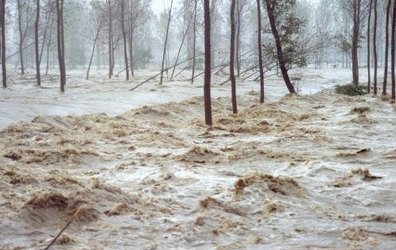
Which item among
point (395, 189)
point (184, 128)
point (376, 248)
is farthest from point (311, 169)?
point (184, 128)

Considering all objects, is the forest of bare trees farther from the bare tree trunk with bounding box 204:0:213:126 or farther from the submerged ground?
the submerged ground

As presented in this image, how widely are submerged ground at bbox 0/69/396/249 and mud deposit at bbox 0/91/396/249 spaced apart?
14 mm

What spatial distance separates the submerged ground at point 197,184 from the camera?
3961mm

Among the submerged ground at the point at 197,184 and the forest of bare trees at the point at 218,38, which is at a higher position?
the forest of bare trees at the point at 218,38

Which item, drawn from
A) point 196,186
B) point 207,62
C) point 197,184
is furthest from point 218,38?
point 196,186

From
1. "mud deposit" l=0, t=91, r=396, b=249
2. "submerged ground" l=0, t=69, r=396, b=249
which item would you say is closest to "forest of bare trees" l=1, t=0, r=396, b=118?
"submerged ground" l=0, t=69, r=396, b=249

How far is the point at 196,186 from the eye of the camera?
18.0 ft

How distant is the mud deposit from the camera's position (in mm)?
3949

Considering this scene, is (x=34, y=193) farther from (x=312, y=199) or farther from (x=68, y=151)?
(x=312, y=199)

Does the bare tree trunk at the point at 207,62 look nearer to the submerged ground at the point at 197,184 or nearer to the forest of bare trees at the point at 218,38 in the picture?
the forest of bare trees at the point at 218,38

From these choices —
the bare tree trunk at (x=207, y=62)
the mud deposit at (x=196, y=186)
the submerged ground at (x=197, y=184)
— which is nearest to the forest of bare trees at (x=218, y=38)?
the bare tree trunk at (x=207, y=62)

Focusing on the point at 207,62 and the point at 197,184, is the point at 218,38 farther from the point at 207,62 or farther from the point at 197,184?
the point at 197,184

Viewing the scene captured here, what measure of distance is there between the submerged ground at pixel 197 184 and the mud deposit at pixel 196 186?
14 millimetres

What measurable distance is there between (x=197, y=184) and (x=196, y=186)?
0.34 ft
